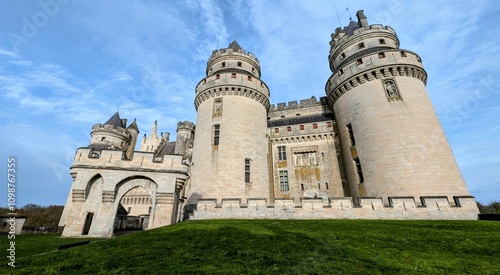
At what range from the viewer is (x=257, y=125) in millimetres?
21812

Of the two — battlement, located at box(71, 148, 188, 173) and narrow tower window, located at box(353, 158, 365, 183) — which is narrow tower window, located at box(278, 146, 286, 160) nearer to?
narrow tower window, located at box(353, 158, 365, 183)

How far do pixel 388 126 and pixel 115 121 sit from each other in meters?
33.4

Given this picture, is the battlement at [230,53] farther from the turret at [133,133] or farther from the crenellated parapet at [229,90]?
the turret at [133,133]

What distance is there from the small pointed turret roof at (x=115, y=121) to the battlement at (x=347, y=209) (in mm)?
22990

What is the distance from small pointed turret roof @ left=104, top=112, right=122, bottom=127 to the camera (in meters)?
30.3

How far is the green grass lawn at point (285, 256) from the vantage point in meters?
4.72

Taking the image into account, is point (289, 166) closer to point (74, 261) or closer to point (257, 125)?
point (257, 125)

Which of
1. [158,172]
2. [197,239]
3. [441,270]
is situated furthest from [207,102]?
[441,270]

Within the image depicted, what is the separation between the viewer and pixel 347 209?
1413 cm

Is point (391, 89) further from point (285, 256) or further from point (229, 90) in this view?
point (285, 256)

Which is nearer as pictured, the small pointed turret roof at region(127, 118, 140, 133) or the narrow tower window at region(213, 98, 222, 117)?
the narrow tower window at region(213, 98, 222, 117)

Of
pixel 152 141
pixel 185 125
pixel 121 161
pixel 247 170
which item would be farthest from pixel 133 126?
pixel 247 170

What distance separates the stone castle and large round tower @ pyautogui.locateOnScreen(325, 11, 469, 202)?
8cm

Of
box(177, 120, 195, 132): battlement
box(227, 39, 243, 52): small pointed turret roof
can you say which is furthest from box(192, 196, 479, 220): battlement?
box(177, 120, 195, 132): battlement
